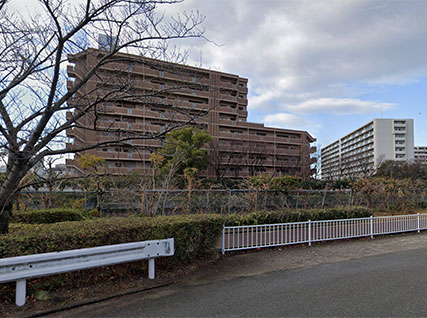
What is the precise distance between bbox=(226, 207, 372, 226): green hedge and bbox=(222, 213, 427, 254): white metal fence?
2.94 feet

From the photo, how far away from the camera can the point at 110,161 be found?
106 ft

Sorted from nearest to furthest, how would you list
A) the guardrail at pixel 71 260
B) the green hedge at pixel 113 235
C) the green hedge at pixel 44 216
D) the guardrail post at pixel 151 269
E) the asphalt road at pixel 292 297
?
the guardrail at pixel 71 260, the asphalt road at pixel 292 297, the green hedge at pixel 113 235, the guardrail post at pixel 151 269, the green hedge at pixel 44 216

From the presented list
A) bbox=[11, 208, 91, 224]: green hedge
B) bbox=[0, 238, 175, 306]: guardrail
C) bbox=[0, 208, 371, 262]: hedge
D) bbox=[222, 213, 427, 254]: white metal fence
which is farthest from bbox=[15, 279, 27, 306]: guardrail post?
bbox=[11, 208, 91, 224]: green hedge

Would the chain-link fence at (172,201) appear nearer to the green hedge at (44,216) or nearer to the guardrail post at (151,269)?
the green hedge at (44,216)

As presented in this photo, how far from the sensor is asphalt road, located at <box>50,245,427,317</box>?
3326 mm

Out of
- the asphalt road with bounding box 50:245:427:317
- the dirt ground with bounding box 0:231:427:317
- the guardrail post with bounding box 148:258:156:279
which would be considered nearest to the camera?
the asphalt road with bounding box 50:245:427:317

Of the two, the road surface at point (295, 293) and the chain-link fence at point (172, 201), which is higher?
the chain-link fence at point (172, 201)

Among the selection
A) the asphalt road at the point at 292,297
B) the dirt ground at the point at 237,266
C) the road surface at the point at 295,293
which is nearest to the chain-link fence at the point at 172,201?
the dirt ground at the point at 237,266

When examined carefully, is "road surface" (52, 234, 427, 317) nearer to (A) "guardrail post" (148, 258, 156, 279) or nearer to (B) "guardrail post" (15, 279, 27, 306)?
(A) "guardrail post" (148, 258, 156, 279)

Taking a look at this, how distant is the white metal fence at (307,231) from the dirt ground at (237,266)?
184 millimetres

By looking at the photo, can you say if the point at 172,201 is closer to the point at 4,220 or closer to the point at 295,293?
the point at 4,220

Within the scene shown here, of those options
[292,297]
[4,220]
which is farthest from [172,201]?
[292,297]

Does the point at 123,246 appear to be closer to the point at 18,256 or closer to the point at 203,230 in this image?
the point at 18,256

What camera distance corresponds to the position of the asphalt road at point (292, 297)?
10.9 feet
